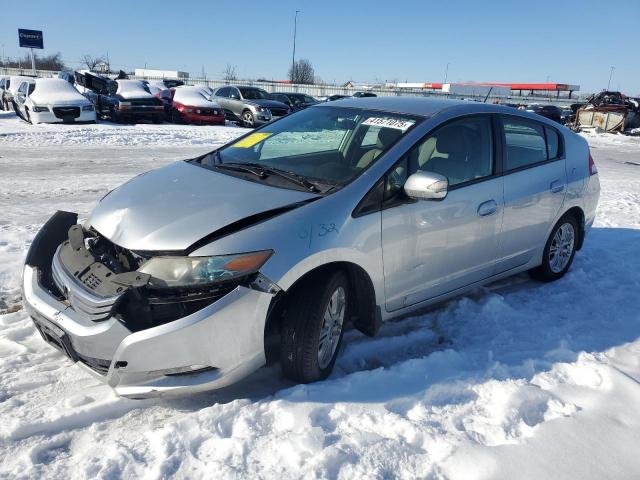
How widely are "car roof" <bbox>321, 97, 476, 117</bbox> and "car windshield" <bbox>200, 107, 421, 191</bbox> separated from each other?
0.28 ft

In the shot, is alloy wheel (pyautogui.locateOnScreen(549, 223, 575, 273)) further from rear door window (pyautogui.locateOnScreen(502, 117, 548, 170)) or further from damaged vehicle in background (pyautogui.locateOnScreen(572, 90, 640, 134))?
damaged vehicle in background (pyautogui.locateOnScreen(572, 90, 640, 134))

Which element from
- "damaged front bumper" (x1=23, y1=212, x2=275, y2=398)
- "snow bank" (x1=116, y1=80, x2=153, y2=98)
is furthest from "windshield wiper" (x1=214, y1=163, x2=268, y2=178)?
"snow bank" (x1=116, y1=80, x2=153, y2=98)

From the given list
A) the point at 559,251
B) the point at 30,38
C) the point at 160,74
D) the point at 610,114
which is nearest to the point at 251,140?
the point at 559,251

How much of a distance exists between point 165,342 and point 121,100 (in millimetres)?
17413

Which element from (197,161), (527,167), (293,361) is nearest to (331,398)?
(293,361)

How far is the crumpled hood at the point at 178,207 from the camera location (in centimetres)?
272

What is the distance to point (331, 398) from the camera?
289 cm

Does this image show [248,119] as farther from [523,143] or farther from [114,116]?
[523,143]

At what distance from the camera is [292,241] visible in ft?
9.02

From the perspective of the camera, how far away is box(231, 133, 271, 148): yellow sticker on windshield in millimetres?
4098

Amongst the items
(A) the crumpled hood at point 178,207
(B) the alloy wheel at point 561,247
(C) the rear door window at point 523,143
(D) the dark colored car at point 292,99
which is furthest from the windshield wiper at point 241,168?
(D) the dark colored car at point 292,99

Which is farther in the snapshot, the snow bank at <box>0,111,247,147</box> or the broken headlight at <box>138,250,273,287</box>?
the snow bank at <box>0,111,247,147</box>

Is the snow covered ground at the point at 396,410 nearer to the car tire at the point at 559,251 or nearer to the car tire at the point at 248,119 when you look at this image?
the car tire at the point at 559,251

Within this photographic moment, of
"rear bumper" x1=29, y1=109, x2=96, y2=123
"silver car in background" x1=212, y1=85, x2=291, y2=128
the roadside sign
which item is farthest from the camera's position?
the roadside sign
